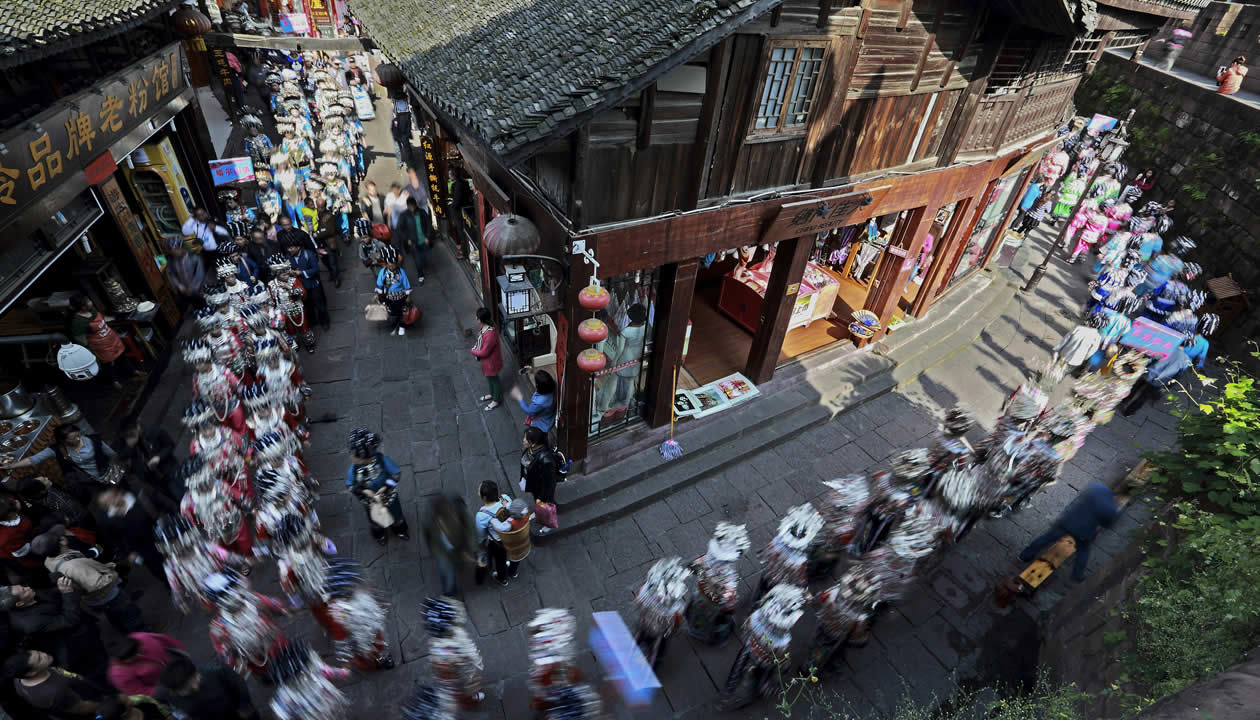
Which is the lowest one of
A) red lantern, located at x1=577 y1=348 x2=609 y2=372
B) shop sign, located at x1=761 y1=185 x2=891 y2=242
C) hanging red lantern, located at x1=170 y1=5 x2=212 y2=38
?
red lantern, located at x1=577 y1=348 x2=609 y2=372

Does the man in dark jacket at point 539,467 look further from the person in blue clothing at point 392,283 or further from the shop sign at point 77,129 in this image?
the shop sign at point 77,129

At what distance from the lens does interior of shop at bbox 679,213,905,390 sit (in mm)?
10688

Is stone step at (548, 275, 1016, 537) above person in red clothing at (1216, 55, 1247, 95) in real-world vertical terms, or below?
below

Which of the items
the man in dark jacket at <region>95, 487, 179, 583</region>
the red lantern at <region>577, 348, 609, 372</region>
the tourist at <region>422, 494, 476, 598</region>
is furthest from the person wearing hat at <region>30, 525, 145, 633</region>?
the red lantern at <region>577, 348, 609, 372</region>

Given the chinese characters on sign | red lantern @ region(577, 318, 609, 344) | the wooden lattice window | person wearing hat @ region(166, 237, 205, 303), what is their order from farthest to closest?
1. the chinese characters on sign
2. person wearing hat @ region(166, 237, 205, 303)
3. the wooden lattice window
4. red lantern @ region(577, 318, 609, 344)

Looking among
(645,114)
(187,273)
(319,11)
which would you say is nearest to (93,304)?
(187,273)

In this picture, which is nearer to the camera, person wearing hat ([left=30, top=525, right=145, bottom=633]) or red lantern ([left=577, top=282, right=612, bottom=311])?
person wearing hat ([left=30, top=525, right=145, bottom=633])

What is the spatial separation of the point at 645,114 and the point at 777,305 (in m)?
4.44

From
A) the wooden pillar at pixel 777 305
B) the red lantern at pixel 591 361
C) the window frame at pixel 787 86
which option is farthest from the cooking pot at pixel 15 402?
the wooden pillar at pixel 777 305

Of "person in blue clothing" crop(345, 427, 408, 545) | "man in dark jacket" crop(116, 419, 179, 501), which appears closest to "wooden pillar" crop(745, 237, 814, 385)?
"person in blue clothing" crop(345, 427, 408, 545)

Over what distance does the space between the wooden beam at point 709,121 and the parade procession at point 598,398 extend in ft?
0.16

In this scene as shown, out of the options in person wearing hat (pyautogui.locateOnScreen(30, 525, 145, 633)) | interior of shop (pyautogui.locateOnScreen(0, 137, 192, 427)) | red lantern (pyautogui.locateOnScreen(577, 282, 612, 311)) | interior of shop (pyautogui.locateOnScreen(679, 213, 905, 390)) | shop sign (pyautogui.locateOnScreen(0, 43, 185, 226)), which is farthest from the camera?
interior of shop (pyautogui.locateOnScreen(679, 213, 905, 390))

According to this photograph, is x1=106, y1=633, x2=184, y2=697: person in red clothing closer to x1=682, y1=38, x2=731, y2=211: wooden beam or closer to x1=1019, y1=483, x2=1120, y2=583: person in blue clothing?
x1=682, y1=38, x2=731, y2=211: wooden beam

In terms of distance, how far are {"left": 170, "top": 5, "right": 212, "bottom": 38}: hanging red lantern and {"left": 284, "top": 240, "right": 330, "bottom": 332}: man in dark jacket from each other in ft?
16.6
